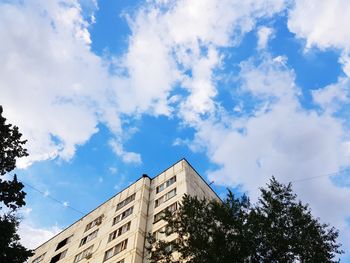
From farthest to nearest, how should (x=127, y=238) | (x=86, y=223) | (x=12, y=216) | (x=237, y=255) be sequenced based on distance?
(x=86, y=223) < (x=127, y=238) < (x=12, y=216) < (x=237, y=255)

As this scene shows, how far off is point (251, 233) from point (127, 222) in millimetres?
19088

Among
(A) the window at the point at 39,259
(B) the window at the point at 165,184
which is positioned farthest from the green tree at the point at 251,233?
(A) the window at the point at 39,259

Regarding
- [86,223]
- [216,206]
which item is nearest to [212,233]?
[216,206]

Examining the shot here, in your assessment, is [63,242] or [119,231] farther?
[63,242]

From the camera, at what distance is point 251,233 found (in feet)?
55.8

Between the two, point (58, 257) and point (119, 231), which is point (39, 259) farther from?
point (119, 231)

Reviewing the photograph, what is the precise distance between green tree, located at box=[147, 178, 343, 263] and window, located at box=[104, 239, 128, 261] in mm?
12824

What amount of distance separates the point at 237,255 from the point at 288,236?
3.06m

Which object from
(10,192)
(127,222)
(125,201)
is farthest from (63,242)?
(10,192)

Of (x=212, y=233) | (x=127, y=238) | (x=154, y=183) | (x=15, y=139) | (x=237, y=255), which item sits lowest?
(x=237, y=255)

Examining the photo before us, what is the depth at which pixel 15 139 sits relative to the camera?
62.8ft

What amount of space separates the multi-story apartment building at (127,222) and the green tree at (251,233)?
1140 centimetres

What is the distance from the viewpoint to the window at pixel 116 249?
3035 centimetres

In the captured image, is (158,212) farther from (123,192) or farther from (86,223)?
(86,223)
